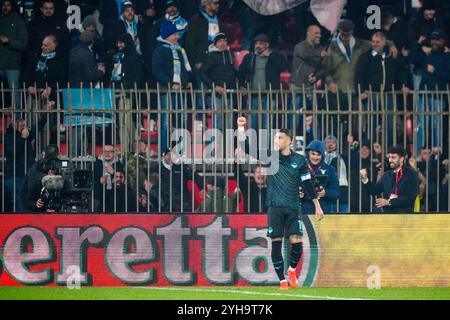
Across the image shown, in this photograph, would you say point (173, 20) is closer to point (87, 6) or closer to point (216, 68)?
point (216, 68)

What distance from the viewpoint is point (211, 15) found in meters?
20.2

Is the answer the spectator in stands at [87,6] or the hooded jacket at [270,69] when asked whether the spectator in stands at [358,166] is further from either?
the spectator in stands at [87,6]

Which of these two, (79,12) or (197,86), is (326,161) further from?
(79,12)

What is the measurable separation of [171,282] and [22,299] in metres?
2.16

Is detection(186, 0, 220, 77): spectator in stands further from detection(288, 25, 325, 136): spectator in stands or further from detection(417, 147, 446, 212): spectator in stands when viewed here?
detection(417, 147, 446, 212): spectator in stands

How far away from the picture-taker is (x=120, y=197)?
17.8 m

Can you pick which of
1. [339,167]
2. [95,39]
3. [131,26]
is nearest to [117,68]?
[95,39]

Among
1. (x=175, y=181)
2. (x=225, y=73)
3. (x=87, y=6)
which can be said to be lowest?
(x=175, y=181)

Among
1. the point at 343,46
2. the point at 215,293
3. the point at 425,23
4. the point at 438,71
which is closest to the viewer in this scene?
the point at 215,293

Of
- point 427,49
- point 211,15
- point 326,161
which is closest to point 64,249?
point 326,161

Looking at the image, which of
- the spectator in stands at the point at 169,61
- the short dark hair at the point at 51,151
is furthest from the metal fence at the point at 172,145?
the spectator in stands at the point at 169,61

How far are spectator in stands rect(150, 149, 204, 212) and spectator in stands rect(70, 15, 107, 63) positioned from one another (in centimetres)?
251

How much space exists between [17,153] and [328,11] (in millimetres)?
5706

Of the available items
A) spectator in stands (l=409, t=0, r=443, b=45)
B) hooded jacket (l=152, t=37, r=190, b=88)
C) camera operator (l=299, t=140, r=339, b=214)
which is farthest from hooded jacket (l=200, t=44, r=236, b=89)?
spectator in stands (l=409, t=0, r=443, b=45)
